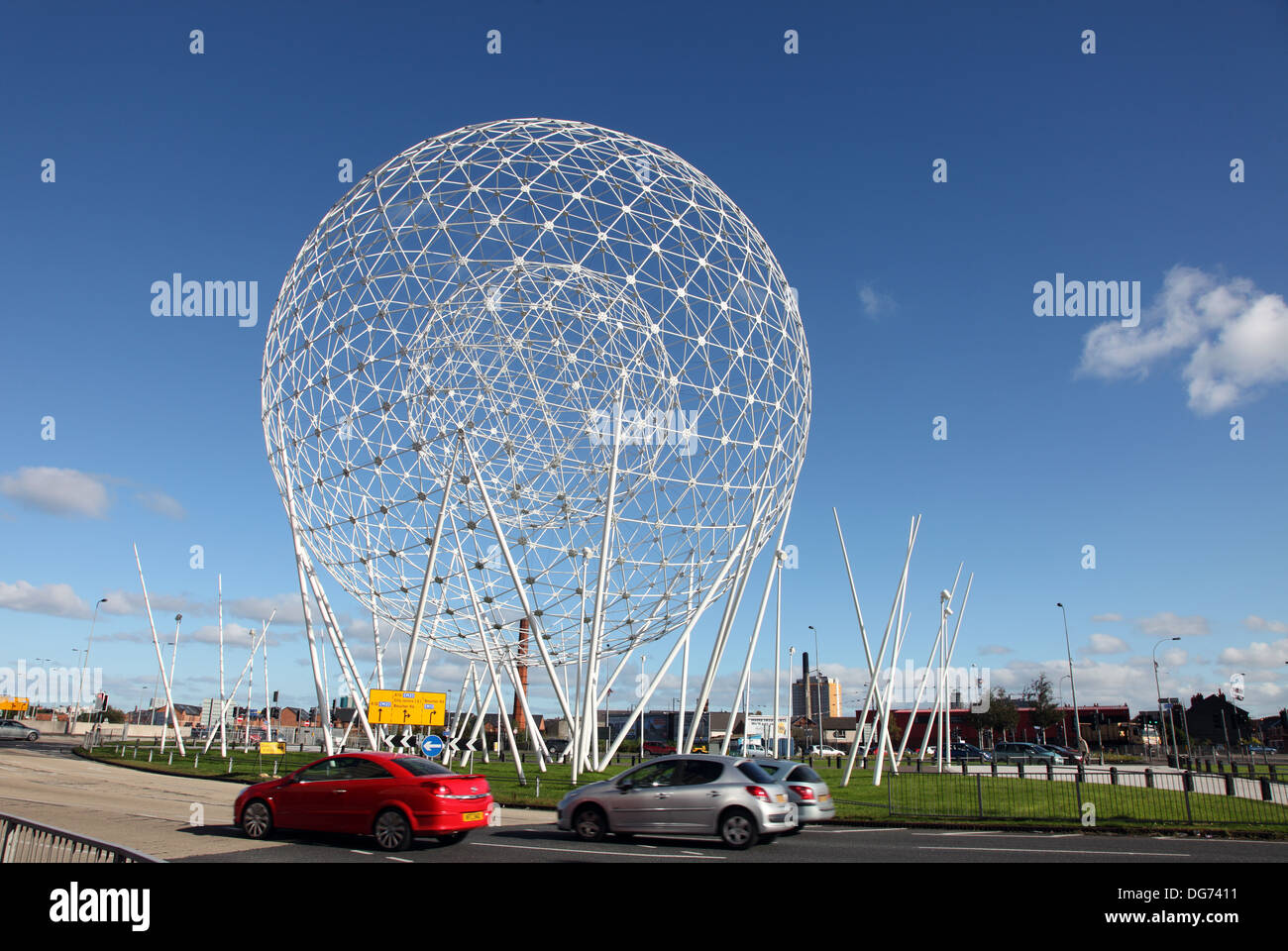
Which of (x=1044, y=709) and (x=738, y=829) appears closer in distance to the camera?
(x=738, y=829)

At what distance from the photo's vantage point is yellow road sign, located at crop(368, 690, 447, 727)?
1097 inches

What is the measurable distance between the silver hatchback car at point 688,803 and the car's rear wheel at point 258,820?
183 inches

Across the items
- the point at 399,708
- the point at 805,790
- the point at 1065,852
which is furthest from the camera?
the point at 399,708

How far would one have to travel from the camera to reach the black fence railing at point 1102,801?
1942cm

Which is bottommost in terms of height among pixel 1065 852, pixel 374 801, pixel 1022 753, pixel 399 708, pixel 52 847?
pixel 1022 753

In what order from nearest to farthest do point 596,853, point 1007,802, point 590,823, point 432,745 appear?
point 596,853 → point 590,823 → point 1007,802 → point 432,745

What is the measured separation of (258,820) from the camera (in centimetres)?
1440

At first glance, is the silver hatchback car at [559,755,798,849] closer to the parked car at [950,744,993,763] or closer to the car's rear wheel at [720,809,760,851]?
the car's rear wheel at [720,809,760,851]

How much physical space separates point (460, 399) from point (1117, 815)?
86.7ft

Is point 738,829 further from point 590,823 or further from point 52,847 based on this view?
point 52,847

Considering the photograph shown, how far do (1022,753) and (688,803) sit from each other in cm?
5031

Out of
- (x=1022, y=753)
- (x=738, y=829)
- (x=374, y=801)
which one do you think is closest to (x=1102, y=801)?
(x=738, y=829)

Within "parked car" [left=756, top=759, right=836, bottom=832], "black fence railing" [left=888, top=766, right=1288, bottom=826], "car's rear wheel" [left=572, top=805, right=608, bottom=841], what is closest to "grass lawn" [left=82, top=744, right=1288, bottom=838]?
"black fence railing" [left=888, top=766, right=1288, bottom=826]
